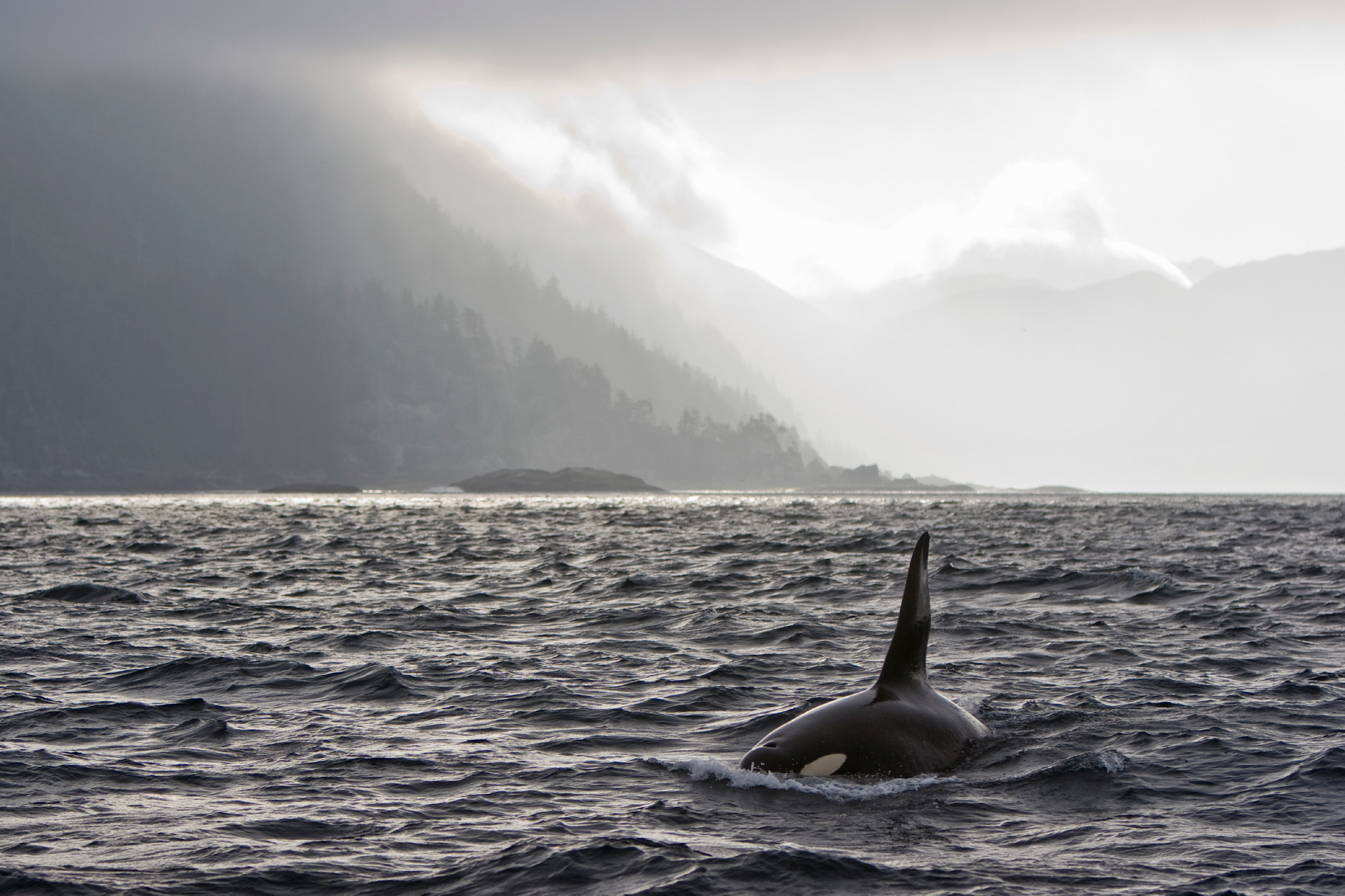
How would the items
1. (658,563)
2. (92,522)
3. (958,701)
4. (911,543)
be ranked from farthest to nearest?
(92,522) < (911,543) < (658,563) < (958,701)

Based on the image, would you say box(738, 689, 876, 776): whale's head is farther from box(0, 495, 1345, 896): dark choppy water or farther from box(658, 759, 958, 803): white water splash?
box(0, 495, 1345, 896): dark choppy water

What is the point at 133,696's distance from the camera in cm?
1709

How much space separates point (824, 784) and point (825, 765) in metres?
0.26

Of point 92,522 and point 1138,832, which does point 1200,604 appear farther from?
point 92,522

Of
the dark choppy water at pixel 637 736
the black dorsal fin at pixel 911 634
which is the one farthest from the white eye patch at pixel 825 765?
the black dorsal fin at pixel 911 634

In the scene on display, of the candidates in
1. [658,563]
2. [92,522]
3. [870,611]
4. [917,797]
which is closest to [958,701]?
[917,797]

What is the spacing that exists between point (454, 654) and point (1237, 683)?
13212 millimetres

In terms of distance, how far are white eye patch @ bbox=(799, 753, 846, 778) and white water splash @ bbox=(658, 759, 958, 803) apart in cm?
7

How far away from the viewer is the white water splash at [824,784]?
11812mm

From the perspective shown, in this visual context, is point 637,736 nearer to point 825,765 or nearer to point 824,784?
point 825,765

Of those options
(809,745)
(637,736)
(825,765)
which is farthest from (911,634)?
(637,736)

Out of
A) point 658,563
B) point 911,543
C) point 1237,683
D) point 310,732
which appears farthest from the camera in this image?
point 911,543

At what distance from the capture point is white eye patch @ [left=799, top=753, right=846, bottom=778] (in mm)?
12266

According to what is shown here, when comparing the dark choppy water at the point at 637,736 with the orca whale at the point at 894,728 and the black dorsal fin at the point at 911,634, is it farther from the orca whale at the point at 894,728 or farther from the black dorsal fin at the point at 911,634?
the black dorsal fin at the point at 911,634
